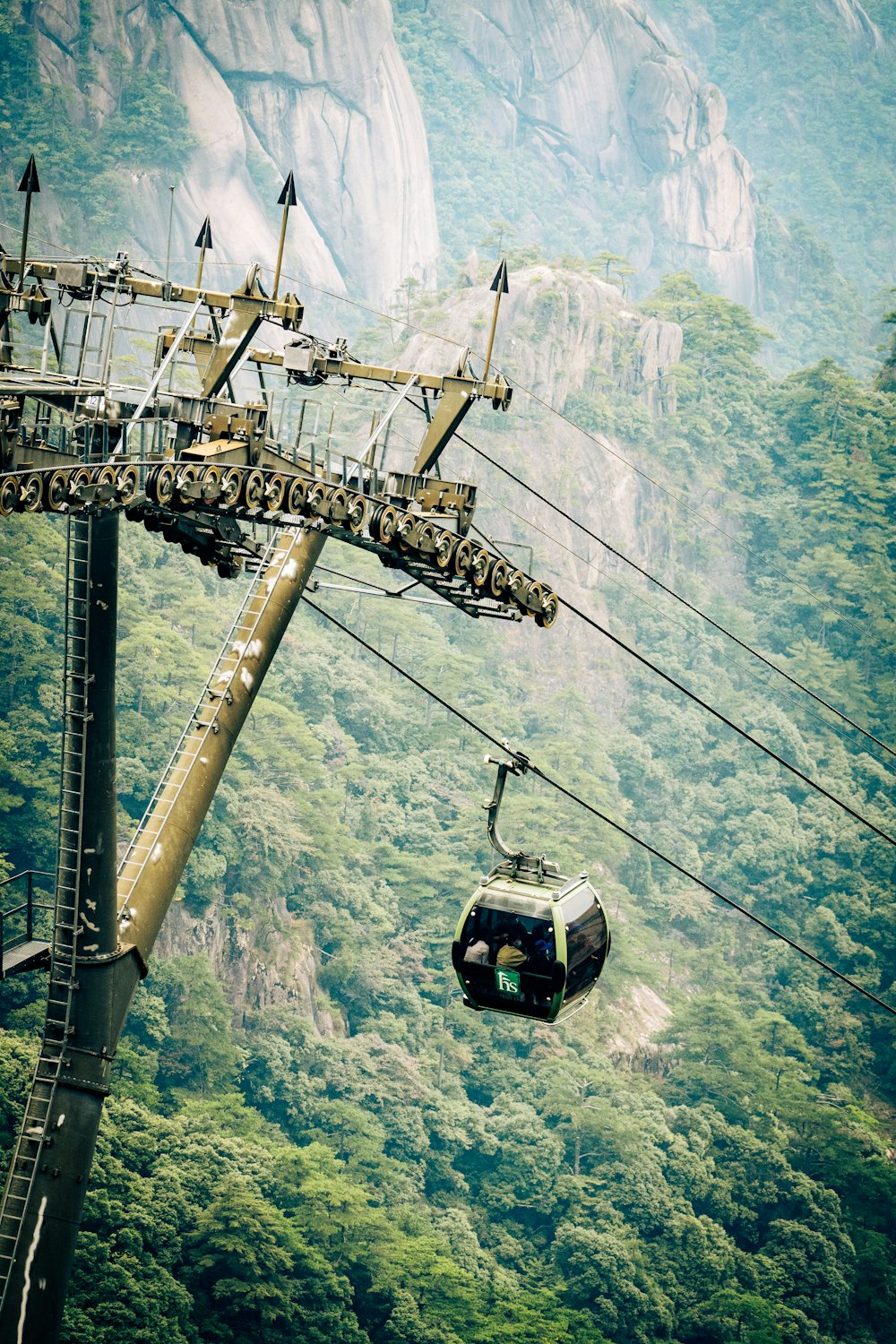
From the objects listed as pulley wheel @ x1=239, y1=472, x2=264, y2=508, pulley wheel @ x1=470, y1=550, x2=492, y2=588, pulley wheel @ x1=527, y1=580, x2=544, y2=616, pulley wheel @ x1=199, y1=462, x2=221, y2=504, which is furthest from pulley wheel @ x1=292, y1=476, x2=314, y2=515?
pulley wheel @ x1=527, y1=580, x2=544, y2=616

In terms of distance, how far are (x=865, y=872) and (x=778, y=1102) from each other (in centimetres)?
1269

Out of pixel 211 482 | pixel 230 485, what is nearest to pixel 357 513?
pixel 230 485

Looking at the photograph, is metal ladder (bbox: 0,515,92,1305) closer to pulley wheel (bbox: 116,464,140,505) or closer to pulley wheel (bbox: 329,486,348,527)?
pulley wheel (bbox: 116,464,140,505)

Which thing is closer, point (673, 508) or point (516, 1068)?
point (516, 1068)

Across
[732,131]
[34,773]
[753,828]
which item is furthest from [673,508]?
[732,131]

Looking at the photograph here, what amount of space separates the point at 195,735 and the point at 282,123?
67321 mm

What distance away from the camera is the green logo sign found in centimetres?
1429

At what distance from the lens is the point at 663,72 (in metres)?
97.9

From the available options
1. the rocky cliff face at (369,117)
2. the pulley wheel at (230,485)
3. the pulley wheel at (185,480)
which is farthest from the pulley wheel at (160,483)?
the rocky cliff face at (369,117)

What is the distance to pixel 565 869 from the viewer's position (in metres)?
49.1

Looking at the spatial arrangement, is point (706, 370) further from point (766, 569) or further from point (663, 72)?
point (663, 72)

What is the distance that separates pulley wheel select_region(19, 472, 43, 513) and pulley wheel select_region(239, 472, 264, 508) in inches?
75.7

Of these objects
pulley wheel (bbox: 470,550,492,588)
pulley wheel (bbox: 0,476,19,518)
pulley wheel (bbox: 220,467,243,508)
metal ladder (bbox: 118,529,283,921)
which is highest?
pulley wheel (bbox: 0,476,19,518)

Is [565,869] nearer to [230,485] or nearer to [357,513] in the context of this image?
[357,513]
